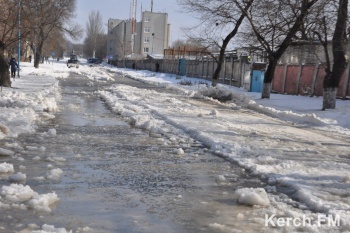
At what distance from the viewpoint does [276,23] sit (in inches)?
923

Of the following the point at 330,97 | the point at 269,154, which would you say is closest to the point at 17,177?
the point at 269,154

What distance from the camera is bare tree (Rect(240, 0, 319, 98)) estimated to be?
21.0 m

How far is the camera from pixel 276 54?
2412cm

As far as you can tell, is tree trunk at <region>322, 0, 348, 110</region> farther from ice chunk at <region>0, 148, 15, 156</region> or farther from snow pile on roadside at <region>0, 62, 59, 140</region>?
ice chunk at <region>0, 148, 15, 156</region>

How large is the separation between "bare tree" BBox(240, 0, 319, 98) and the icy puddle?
1328 cm

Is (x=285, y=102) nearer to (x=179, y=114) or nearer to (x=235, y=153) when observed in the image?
(x=179, y=114)

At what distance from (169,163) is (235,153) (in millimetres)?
1545

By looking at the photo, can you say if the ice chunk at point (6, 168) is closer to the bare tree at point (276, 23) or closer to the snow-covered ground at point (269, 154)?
the snow-covered ground at point (269, 154)

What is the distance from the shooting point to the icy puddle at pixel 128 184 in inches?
189

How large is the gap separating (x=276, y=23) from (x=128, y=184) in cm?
1906

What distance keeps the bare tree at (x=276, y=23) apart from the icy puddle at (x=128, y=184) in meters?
13.3

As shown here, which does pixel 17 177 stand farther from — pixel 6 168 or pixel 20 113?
pixel 20 113

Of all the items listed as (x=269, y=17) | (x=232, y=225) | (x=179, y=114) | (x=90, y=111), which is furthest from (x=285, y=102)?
(x=232, y=225)

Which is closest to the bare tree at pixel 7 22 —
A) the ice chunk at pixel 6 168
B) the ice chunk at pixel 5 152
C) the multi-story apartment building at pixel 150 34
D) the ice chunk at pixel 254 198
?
the ice chunk at pixel 5 152
